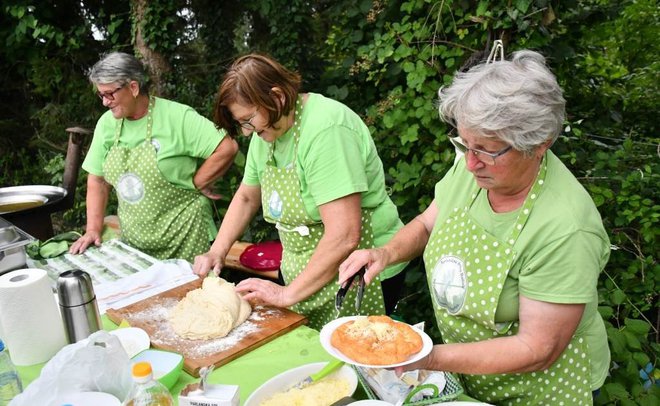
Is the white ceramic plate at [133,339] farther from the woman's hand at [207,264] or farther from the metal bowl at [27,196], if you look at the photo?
the metal bowl at [27,196]

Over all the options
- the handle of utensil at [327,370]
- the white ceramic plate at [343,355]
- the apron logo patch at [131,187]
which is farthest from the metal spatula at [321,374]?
the apron logo patch at [131,187]

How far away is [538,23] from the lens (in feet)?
10.3

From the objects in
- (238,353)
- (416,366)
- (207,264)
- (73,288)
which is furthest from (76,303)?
(416,366)

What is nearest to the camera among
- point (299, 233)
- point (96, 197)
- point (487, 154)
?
point (487, 154)

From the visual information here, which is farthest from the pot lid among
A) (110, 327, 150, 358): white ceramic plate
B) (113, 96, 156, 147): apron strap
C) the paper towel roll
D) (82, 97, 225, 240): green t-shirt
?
the paper towel roll

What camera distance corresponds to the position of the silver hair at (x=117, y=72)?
279cm

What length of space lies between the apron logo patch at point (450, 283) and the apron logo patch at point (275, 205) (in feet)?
2.58

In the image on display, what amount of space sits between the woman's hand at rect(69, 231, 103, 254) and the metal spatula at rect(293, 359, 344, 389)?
1.94 metres

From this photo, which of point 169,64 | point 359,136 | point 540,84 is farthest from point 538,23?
point 169,64

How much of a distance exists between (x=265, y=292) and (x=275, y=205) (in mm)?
399

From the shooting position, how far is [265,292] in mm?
2072

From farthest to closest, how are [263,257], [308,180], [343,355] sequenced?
[263,257]
[308,180]
[343,355]

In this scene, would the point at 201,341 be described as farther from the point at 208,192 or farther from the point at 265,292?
the point at 208,192

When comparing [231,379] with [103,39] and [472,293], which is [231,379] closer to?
[472,293]
